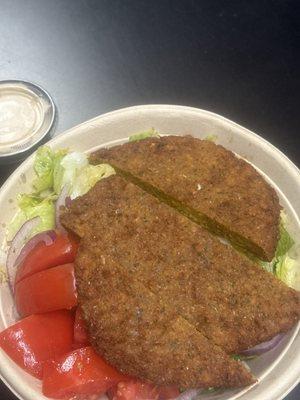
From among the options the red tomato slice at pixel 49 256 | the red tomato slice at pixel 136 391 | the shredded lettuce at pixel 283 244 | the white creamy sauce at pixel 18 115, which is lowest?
the red tomato slice at pixel 136 391

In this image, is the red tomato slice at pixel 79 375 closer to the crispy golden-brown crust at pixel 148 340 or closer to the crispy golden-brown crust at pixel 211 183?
the crispy golden-brown crust at pixel 148 340

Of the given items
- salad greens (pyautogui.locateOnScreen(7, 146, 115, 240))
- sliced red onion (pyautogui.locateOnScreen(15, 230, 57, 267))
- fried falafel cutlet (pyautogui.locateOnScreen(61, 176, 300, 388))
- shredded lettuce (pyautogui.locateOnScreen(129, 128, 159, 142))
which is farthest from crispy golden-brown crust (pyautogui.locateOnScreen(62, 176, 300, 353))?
shredded lettuce (pyautogui.locateOnScreen(129, 128, 159, 142))

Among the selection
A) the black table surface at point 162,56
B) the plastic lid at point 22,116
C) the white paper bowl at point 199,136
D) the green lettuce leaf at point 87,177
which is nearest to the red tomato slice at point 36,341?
the white paper bowl at point 199,136

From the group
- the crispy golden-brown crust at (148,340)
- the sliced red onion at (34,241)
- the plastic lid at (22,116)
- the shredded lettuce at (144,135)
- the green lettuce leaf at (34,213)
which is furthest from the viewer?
the plastic lid at (22,116)

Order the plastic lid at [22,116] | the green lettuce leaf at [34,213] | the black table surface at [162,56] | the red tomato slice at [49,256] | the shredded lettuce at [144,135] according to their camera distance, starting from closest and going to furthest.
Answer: the red tomato slice at [49,256]
the green lettuce leaf at [34,213]
the shredded lettuce at [144,135]
the plastic lid at [22,116]
the black table surface at [162,56]

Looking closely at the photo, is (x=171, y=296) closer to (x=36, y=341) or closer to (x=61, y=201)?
(x=36, y=341)
